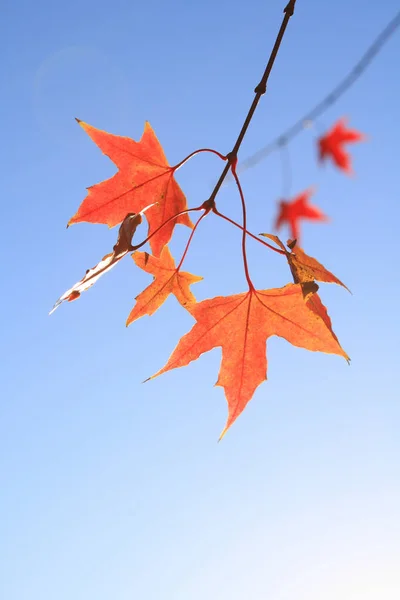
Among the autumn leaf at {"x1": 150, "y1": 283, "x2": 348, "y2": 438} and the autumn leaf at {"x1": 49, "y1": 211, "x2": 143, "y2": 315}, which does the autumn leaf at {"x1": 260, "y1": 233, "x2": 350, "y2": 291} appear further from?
the autumn leaf at {"x1": 49, "y1": 211, "x2": 143, "y2": 315}

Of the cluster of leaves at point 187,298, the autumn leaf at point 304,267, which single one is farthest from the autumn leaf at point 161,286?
the autumn leaf at point 304,267

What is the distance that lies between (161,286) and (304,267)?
1.58ft

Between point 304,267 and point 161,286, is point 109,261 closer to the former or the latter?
point 304,267

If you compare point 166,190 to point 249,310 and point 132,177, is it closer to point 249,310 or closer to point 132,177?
point 132,177

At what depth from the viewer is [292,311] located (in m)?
1.29

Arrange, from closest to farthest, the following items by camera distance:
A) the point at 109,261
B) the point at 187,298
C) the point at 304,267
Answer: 1. the point at 109,261
2. the point at 304,267
3. the point at 187,298

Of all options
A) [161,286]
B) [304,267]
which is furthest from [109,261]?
[161,286]

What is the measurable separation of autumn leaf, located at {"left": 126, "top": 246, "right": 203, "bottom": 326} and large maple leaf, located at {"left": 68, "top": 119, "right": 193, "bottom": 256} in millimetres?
103

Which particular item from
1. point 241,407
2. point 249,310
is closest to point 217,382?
point 241,407

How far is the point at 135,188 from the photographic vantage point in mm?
1426

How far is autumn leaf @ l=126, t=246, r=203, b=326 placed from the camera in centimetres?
138

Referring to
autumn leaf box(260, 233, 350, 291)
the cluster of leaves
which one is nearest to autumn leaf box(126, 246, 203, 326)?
the cluster of leaves

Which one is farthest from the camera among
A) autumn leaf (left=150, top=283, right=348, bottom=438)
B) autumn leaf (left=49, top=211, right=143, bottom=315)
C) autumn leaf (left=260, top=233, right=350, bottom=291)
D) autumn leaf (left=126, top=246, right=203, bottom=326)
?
autumn leaf (left=126, top=246, right=203, bottom=326)

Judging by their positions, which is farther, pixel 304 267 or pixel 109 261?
pixel 304 267
